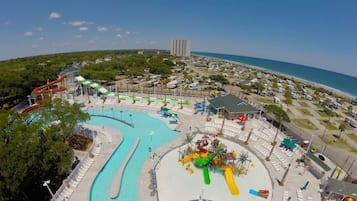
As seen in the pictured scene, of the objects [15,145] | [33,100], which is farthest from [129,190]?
[33,100]

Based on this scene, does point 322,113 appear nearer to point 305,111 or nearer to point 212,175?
point 305,111

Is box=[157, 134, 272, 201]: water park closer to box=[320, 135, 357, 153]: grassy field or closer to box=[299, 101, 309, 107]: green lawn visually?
box=[320, 135, 357, 153]: grassy field

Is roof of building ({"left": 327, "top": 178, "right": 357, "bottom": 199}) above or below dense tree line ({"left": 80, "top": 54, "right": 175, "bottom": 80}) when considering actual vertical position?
below

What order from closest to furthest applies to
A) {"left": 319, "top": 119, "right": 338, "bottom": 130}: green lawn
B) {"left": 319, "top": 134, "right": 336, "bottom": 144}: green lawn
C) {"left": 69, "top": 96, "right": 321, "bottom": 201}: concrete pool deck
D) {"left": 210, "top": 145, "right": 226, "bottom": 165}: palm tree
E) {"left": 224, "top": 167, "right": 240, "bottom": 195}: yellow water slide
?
{"left": 69, "top": 96, "right": 321, "bottom": 201}: concrete pool deck, {"left": 224, "top": 167, "right": 240, "bottom": 195}: yellow water slide, {"left": 210, "top": 145, "right": 226, "bottom": 165}: palm tree, {"left": 319, "top": 134, "right": 336, "bottom": 144}: green lawn, {"left": 319, "top": 119, "right": 338, "bottom": 130}: green lawn

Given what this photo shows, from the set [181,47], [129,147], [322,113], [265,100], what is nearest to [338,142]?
[322,113]

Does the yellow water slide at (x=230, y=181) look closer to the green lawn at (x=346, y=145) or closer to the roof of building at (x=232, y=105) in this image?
the roof of building at (x=232, y=105)

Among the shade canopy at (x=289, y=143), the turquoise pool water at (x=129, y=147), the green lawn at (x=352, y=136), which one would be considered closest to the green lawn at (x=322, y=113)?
the green lawn at (x=352, y=136)

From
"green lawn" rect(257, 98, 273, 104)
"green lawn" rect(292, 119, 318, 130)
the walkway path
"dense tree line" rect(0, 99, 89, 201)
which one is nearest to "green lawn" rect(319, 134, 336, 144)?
"green lawn" rect(292, 119, 318, 130)
